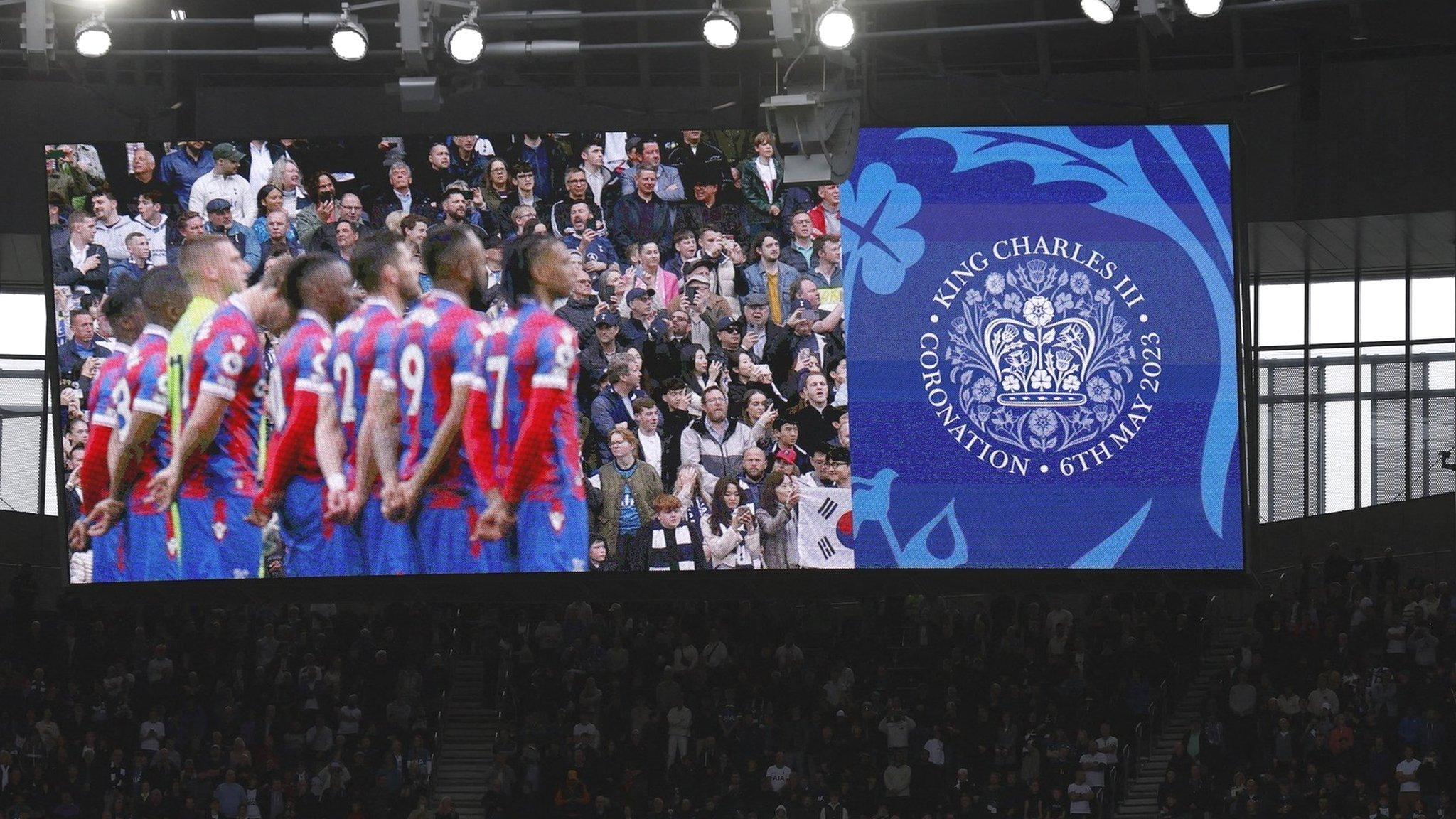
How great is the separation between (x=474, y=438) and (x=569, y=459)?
3.19ft

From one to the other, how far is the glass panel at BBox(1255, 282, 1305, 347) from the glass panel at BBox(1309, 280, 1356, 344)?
152mm

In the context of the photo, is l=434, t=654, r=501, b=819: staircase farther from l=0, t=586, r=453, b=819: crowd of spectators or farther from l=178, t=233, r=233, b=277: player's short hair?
l=178, t=233, r=233, b=277: player's short hair

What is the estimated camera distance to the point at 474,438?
838 inches

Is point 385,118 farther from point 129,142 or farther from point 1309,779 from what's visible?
point 1309,779

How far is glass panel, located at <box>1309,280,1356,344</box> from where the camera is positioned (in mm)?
31203

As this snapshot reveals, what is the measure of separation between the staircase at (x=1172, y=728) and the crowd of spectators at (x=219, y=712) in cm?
747

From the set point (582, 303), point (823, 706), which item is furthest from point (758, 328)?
point (823, 706)

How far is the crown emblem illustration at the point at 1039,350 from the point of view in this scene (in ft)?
70.6

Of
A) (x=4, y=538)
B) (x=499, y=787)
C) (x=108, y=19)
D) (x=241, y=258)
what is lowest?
(x=499, y=787)

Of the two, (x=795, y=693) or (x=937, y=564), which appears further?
(x=795, y=693)

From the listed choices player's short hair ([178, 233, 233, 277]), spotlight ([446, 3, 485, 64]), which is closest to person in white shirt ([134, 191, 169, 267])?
player's short hair ([178, 233, 233, 277])

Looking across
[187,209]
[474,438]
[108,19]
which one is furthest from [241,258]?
[108,19]

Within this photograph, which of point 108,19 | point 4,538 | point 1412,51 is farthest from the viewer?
point 4,538

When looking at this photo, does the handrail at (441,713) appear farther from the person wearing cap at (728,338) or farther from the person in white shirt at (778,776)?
the person wearing cap at (728,338)
